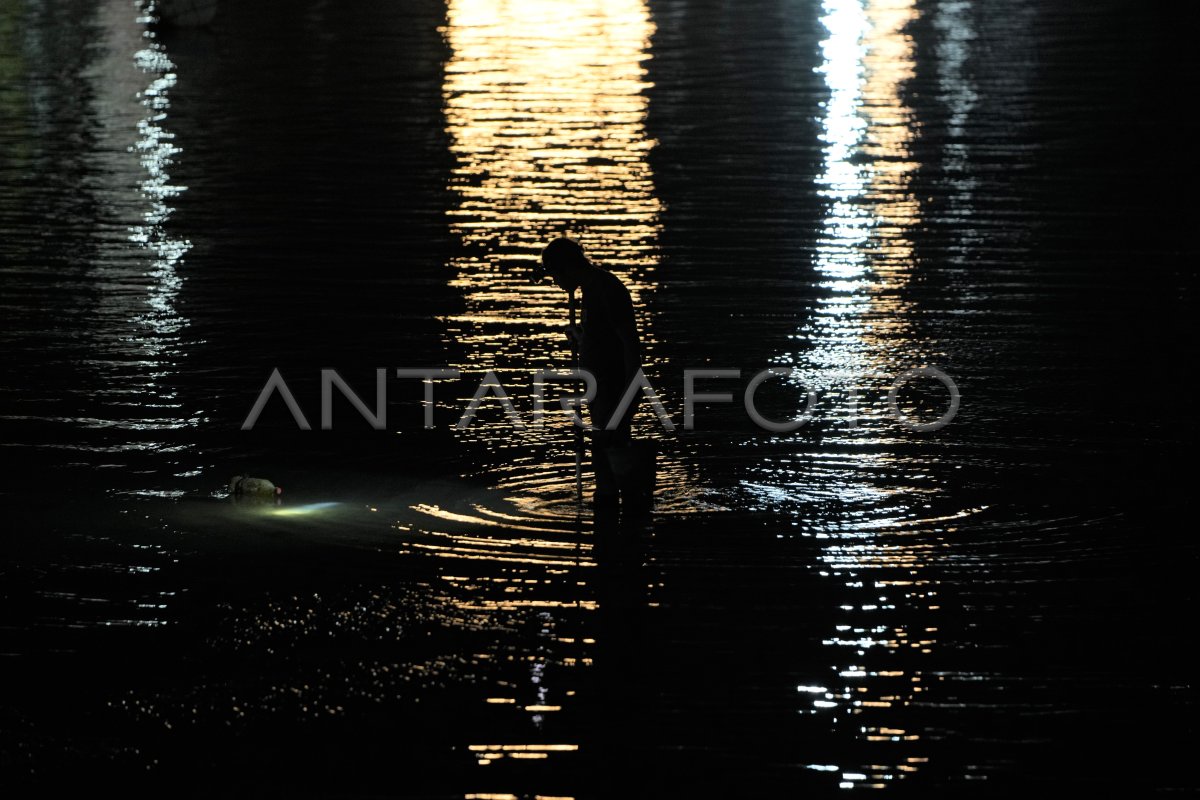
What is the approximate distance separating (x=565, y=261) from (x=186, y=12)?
3128 cm

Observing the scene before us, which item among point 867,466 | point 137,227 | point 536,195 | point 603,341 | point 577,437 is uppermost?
point 603,341

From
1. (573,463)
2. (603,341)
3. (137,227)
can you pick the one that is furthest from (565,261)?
(137,227)

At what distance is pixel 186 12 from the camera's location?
38.8 metres

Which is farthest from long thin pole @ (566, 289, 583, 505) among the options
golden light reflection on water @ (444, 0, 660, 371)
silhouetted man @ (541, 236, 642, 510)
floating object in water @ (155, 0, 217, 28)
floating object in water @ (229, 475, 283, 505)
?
floating object in water @ (155, 0, 217, 28)

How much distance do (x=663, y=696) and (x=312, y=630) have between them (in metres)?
1.92

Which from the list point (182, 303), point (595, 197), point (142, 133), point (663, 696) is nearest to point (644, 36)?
point (142, 133)

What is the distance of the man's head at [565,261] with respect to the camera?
9.82 metres

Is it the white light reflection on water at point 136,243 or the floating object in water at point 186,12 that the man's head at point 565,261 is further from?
the floating object in water at point 186,12

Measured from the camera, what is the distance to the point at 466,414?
42.4 ft

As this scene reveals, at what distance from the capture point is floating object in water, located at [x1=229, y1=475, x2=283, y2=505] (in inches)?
432

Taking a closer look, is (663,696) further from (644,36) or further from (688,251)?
(644,36)

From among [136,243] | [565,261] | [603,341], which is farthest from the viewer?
[136,243]

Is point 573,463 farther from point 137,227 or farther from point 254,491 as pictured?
point 137,227

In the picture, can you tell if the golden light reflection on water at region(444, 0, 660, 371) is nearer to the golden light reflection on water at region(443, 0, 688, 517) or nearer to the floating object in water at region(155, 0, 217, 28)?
the golden light reflection on water at region(443, 0, 688, 517)
